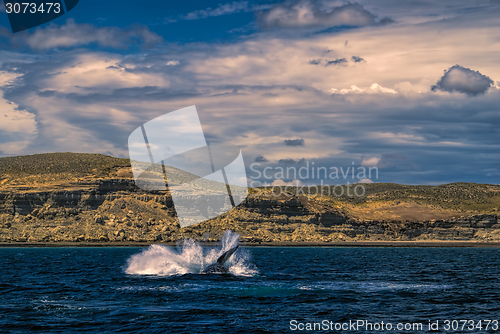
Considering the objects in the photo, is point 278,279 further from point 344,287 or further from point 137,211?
point 137,211

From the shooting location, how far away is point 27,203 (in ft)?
456

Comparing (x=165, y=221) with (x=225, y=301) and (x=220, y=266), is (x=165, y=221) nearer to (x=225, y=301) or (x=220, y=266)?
(x=220, y=266)

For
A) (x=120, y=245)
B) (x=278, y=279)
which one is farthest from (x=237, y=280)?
(x=120, y=245)

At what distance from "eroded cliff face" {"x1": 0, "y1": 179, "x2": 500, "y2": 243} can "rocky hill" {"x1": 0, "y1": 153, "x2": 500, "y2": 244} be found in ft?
0.92

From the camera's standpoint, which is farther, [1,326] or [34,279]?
[34,279]

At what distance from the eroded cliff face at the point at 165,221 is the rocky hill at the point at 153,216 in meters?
0.28

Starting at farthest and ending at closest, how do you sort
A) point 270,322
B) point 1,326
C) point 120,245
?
point 120,245 → point 270,322 → point 1,326

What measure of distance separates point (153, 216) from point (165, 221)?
4023 mm

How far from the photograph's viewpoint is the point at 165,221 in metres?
147

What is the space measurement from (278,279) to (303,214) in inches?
4541

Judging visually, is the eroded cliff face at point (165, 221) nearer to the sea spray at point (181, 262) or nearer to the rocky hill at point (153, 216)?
the rocky hill at point (153, 216)

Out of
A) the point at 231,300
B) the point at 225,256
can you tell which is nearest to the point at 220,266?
the point at 225,256

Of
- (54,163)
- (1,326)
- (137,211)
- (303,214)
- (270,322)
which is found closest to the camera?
(1,326)

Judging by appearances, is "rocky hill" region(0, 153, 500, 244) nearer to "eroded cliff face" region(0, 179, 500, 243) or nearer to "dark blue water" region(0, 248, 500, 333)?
"eroded cliff face" region(0, 179, 500, 243)
